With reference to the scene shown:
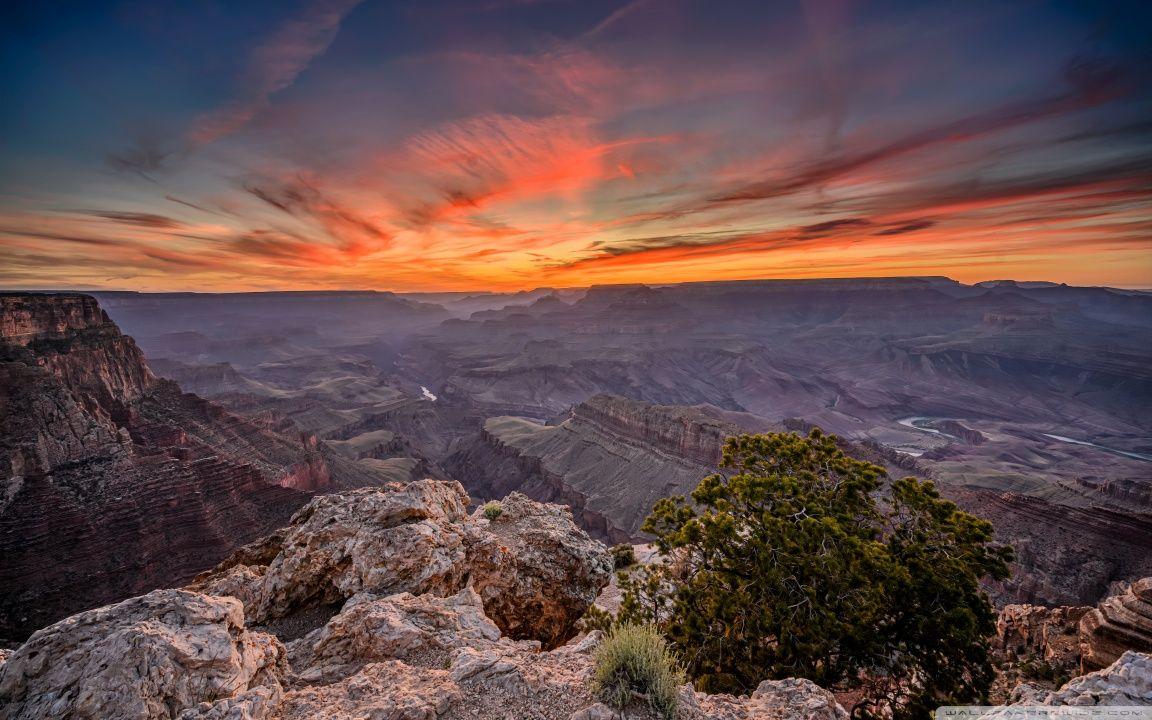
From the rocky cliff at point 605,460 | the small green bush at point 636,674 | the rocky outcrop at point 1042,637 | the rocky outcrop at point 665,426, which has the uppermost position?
the small green bush at point 636,674

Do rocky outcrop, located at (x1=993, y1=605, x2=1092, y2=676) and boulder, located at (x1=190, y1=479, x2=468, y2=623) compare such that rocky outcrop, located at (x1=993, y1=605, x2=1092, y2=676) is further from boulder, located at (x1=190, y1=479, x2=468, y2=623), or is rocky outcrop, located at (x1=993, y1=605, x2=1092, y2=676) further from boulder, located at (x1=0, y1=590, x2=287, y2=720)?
boulder, located at (x1=0, y1=590, x2=287, y2=720)

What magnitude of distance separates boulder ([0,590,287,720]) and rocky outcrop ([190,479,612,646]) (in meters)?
3.54

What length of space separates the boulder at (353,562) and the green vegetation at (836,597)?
429 cm

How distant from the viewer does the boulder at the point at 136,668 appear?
4.25m

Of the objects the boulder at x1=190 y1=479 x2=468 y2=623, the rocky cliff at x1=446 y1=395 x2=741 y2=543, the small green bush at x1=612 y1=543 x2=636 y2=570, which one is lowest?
the rocky cliff at x1=446 y1=395 x2=741 y2=543

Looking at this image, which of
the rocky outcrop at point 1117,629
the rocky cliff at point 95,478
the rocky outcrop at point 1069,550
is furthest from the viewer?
the rocky outcrop at point 1069,550

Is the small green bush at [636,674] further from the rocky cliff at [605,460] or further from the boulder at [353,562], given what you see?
the rocky cliff at [605,460]

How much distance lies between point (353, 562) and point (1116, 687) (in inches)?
461

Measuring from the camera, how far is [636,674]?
4.95 m

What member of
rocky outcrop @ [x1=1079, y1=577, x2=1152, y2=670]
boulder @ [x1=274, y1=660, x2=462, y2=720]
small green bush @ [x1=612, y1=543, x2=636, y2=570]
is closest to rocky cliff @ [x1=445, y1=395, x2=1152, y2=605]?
rocky outcrop @ [x1=1079, y1=577, x2=1152, y2=670]

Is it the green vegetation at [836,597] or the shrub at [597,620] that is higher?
the green vegetation at [836,597]

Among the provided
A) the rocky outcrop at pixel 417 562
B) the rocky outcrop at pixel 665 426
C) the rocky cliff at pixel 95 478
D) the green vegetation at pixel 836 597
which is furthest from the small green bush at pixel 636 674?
the rocky outcrop at pixel 665 426

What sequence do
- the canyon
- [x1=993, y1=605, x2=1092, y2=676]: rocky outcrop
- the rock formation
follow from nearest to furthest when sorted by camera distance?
the rock formation < [x1=993, y1=605, x2=1092, y2=676]: rocky outcrop < the canyon

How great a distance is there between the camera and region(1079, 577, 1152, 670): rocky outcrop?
27.1 ft
